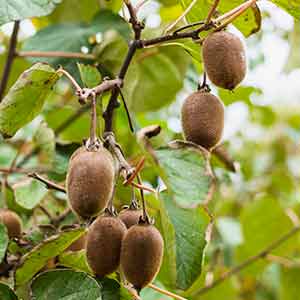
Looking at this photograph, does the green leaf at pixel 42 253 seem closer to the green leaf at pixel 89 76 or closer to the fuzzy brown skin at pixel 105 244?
the fuzzy brown skin at pixel 105 244

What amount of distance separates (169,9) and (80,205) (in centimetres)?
89

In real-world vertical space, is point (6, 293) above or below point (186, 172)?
below

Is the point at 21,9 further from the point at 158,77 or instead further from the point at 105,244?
the point at 158,77

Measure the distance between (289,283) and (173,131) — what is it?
1.69 feet

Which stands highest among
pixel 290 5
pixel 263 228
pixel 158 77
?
pixel 290 5

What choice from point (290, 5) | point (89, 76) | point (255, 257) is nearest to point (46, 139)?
point (89, 76)

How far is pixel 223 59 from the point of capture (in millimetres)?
762

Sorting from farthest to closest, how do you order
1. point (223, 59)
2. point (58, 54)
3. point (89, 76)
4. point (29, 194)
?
1. point (58, 54)
2. point (29, 194)
3. point (89, 76)
4. point (223, 59)

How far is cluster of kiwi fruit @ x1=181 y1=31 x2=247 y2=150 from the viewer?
76 centimetres

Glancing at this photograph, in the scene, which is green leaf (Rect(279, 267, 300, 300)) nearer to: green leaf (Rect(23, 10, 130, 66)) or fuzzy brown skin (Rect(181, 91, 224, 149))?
green leaf (Rect(23, 10, 130, 66))

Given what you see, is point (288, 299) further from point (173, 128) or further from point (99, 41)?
point (99, 41)

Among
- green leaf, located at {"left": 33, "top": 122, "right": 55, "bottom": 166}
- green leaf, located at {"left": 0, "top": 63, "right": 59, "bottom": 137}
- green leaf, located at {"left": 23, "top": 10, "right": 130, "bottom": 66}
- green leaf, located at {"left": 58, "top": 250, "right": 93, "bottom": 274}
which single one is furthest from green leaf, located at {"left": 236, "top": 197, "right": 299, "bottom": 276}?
green leaf, located at {"left": 0, "top": 63, "right": 59, "bottom": 137}

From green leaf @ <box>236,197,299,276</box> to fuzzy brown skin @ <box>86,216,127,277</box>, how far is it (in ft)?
3.12

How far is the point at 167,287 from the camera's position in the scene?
1051mm
